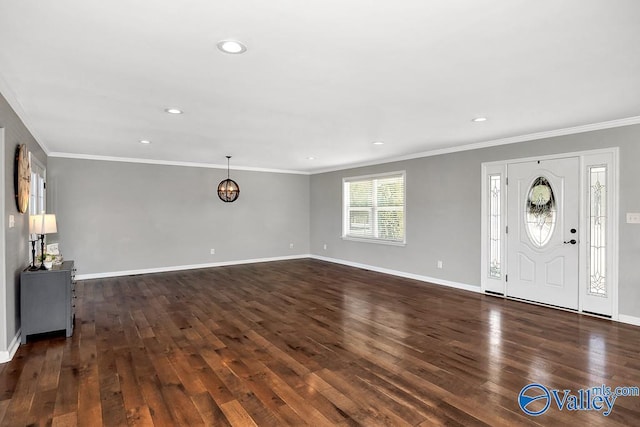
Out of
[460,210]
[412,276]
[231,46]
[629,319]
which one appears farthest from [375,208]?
[231,46]

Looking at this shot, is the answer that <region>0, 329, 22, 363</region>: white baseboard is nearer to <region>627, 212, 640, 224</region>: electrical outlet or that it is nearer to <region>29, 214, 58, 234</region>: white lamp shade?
<region>29, 214, 58, 234</region>: white lamp shade

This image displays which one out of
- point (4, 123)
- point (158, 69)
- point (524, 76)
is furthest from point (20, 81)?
point (524, 76)

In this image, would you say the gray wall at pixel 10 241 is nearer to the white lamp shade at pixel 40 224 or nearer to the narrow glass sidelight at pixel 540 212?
the white lamp shade at pixel 40 224

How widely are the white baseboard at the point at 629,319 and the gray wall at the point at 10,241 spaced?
21.2 ft

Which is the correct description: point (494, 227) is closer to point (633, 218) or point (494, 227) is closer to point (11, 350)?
point (633, 218)

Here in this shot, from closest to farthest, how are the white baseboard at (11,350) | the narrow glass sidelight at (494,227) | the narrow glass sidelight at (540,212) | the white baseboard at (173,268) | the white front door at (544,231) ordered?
the white baseboard at (11,350), the white front door at (544,231), the narrow glass sidelight at (540,212), the narrow glass sidelight at (494,227), the white baseboard at (173,268)

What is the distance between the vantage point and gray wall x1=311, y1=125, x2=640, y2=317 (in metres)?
3.97

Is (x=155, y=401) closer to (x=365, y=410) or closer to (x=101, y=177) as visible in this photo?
(x=365, y=410)

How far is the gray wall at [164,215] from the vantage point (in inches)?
253

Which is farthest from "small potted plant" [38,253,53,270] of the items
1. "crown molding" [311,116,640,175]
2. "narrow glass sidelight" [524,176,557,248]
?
"narrow glass sidelight" [524,176,557,248]

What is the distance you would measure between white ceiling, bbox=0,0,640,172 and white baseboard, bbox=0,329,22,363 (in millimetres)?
2302

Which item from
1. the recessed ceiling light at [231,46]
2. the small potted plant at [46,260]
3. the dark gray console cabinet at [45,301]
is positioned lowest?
the dark gray console cabinet at [45,301]

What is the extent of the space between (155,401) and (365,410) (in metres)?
1.45

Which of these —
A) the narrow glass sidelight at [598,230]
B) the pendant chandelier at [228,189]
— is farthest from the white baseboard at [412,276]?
the pendant chandelier at [228,189]
